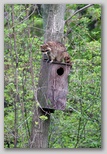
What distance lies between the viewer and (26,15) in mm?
5711

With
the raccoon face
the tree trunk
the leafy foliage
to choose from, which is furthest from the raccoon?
the leafy foliage

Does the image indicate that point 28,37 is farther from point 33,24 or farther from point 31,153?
point 31,153

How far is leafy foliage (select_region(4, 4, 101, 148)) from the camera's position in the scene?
546 centimetres

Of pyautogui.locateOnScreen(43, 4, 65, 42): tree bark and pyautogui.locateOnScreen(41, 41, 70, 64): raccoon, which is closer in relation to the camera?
pyautogui.locateOnScreen(41, 41, 70, 64): raccoon

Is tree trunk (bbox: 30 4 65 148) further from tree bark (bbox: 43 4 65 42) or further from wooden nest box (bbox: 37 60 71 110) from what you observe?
wooden nest box (bbox: 37 60 71 110)

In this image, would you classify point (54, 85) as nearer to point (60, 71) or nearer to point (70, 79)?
point (60, 71)

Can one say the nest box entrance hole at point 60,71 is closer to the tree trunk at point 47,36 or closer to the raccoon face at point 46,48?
the raccoon face at point 46,48

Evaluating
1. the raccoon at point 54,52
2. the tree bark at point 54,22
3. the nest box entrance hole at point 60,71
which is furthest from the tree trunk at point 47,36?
the nest box entrance hole at point 60,71

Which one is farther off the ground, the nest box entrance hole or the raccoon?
the raccoon

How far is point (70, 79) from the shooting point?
5.69 metres

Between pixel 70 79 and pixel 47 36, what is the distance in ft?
1.69

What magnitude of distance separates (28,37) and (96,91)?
844mm

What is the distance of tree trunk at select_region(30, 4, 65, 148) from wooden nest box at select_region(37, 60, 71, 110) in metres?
0.18

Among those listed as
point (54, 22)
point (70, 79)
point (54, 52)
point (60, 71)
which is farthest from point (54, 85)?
point (54, 22)
